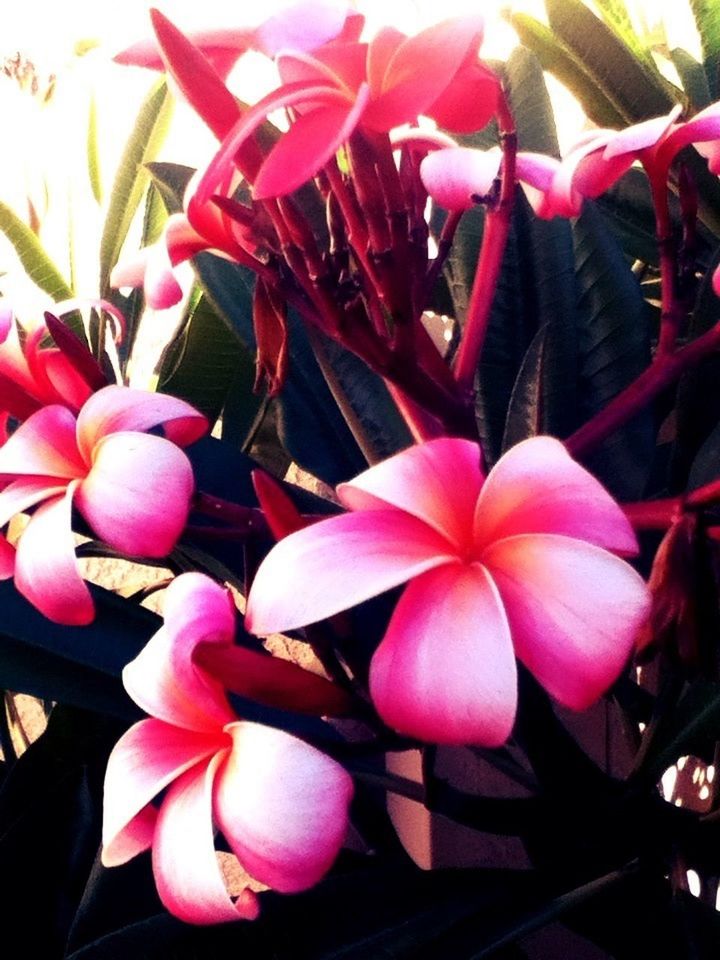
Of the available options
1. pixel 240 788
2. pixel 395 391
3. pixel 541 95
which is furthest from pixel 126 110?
pixel 240 788

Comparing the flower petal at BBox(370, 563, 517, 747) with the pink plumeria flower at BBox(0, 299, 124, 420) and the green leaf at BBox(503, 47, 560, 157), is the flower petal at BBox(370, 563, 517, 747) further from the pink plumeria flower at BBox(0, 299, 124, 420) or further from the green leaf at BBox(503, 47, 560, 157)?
the green leaf at BBox(503, 47, 560, 157)

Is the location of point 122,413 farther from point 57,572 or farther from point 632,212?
point 632,212

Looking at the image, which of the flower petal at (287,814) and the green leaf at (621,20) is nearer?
the flower petal at (287,814)

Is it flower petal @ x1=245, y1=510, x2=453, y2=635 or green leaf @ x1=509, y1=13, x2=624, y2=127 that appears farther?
green leaf @ x1=509, y1=13, x2=624, y2=127

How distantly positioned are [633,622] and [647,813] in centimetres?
22

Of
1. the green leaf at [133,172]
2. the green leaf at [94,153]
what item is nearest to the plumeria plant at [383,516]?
the green leaf at [133,172]

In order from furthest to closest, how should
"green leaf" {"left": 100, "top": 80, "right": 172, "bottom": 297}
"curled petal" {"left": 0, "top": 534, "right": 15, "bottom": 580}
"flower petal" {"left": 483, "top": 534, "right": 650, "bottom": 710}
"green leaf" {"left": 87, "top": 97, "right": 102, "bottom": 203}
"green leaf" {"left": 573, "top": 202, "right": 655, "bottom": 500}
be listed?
"green leaf" {"left": 87, "top": 97, "right": 102, "bottom": 203}, "green leaf" {"left": 100, "top": 80, "right": 172, "bottom": 297}, "green leaf" {"left": 573, "top": 202, "right": 655, "bottom": 500}, "curled petal" {"left": 0, "top": 534, "right": 15, "bottom": 580}, "flower petal" {"left": 483, "top": 534, "right": 650, "bottom": 710}

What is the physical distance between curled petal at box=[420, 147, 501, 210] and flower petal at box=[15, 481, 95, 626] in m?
0.14

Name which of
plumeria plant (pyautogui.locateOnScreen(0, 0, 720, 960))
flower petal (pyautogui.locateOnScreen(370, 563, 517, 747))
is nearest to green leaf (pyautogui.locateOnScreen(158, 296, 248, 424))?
plumeria plant (pyautogui.locateOnScreen(0, 0, 720, 960))

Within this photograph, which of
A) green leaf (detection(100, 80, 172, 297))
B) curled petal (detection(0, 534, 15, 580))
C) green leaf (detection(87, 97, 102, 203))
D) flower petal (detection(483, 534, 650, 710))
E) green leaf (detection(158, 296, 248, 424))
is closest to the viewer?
flower petal (detection(483, 534, 650, 710))

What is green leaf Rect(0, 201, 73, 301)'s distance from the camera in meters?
0.70

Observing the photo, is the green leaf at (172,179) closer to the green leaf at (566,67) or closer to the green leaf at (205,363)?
the green leaf at (205,363)

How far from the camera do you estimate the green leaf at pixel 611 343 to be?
0.38 metres

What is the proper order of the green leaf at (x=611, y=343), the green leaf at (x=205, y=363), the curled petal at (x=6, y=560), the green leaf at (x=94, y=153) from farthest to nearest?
the green leaf at (x=94, y=153) < the green leaf at (x=205, y=363) < the green leaf at (x=611, y=343) < the curled petal at (x=6, y=560)
